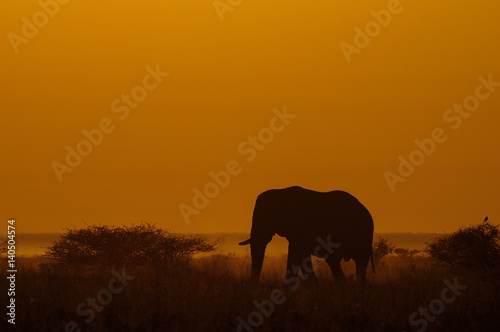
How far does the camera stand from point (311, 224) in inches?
773

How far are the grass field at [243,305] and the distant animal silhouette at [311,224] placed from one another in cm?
200

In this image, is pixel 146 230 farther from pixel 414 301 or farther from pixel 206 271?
pixel 414 301

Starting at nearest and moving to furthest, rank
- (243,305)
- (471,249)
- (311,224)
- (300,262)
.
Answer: (243,305) < (300,262) < (311,224) < (471,249)

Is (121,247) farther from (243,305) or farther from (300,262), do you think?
(243,305)

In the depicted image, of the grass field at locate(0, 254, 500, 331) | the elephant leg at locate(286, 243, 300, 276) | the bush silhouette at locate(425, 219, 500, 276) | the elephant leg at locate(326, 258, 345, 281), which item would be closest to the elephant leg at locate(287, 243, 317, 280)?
the elephant leg at locate(286, 243, 300, 276)

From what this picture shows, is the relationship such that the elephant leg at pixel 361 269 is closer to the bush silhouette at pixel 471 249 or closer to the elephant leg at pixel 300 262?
the elephant leg at pixel 300 262

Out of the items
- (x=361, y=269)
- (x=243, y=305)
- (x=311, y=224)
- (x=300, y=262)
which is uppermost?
(x=311, y=224)

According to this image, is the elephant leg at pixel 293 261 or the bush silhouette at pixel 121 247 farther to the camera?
the bush silhouette at pixel 121 247

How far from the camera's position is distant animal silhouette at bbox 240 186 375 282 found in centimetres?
1955

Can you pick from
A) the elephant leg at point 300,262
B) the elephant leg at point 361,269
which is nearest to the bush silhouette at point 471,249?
the elephant leg at point 361,269

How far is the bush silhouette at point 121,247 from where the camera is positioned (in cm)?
2375

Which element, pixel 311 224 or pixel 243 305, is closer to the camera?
pixel 243 305

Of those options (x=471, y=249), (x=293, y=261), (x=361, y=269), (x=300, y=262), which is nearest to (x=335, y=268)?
(x=361, y=269)

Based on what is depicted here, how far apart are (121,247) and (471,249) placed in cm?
988
